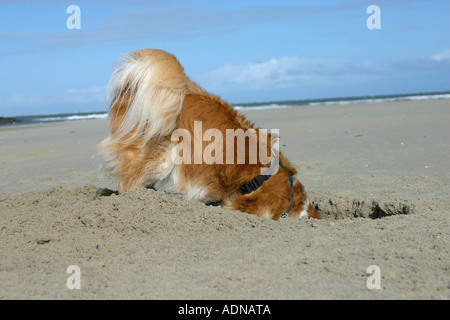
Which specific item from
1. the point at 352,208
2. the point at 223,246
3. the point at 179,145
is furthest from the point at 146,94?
the point at 352,208

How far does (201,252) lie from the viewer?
2.78 m

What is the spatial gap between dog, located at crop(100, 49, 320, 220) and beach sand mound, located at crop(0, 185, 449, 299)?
0.59ft

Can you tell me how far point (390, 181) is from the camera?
5.07m

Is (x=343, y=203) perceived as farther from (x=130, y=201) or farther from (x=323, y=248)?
(x=130, y=201)

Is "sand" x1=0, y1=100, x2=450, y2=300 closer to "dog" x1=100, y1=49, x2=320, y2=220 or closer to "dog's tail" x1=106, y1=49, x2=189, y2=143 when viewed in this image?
"dog" x1=100, y1=49, x2=320, y2=220

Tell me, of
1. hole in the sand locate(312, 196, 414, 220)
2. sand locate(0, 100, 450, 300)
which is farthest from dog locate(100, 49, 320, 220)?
hole in the sand locate(312, 196, 414, 220)

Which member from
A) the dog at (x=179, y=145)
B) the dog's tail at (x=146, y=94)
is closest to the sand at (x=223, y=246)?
the dog at (x=179, y=145)

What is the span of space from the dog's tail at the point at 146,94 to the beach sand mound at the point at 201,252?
0.48 metres

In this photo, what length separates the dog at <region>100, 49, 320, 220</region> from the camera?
3396mm

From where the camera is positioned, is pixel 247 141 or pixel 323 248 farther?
pixel 247 141

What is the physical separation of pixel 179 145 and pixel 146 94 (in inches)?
17.8

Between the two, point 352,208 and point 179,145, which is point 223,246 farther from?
point 352,208
